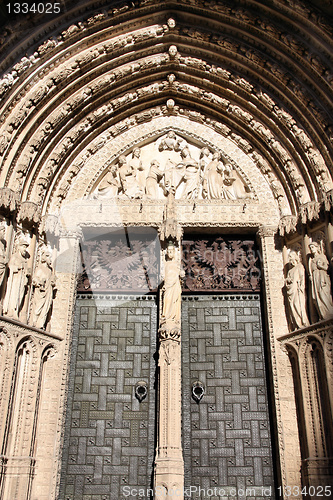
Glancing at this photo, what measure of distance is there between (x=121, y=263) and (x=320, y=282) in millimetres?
3408

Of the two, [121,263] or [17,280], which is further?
[121,263]

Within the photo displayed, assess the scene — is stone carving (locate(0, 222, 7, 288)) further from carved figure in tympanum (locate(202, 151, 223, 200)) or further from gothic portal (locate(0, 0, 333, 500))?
carved figure in tympanum (locate(202, 151, 223, 200))

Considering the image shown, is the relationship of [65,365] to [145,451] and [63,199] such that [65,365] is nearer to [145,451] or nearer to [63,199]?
[145,451]

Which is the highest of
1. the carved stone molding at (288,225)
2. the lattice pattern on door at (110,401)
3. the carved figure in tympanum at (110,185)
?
the carved figure in tympanum at (110,185)

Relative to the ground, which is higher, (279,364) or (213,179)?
(213,179)

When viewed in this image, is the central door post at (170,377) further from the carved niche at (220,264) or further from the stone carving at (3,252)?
the stone carving at (3,252)

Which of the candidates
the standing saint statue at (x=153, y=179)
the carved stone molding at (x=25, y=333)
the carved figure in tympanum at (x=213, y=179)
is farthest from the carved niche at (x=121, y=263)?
the carved figure in tympanum at (x=213, y=179)

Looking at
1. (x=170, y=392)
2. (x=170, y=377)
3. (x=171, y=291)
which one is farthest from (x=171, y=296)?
(x=170, y=392)

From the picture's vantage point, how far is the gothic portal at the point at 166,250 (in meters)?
7.12

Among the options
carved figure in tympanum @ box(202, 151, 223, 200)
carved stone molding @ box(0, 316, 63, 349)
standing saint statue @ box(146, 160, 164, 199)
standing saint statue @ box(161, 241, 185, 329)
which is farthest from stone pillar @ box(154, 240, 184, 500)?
carved stone molding @ box(0, 316, 63, 349)

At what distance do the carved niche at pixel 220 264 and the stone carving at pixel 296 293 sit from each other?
766 millimetres

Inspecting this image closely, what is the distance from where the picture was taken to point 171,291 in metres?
7.83

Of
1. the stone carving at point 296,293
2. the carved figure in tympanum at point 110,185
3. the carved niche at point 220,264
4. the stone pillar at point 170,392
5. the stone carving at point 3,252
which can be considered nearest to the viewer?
the stone pillar at point 170,392

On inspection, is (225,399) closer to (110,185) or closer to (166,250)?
(166,250)
